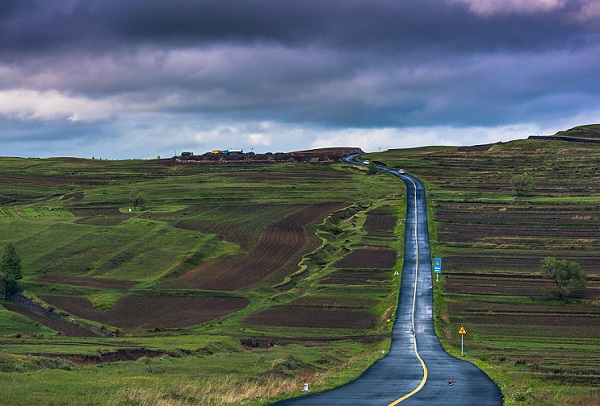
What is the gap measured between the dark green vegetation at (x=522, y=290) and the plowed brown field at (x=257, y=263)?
24785 mm

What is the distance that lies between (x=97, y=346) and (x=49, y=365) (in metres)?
16.2

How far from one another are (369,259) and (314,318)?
3636 cm

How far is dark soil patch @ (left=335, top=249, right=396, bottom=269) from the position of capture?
117644 millimetres

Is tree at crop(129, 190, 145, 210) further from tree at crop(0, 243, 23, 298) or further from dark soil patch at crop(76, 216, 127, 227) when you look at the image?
tree at crop(0, 243, 23, 298)

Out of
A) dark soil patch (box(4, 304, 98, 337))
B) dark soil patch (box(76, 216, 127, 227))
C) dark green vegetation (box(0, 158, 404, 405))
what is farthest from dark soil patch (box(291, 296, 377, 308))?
dark soil patch (box(76, 216, 127, 227))

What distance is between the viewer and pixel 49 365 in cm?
4216

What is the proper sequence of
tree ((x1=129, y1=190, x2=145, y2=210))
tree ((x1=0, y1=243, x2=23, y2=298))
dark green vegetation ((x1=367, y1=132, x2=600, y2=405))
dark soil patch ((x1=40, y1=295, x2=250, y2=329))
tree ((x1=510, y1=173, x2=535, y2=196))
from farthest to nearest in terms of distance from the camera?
tree ((x1=510, y1=173, x2=535, y2=196)) < tree ((x1=129, y1=190, x2=145, y2=210)) < tree ((x1=0, y1=243, x2=23, y2=298)) < dark soil patch ((x1=40, y1=295, x2=250, y2=329)) < dark green vegetation ((x1=367, y1=132, x2=600, y2=405))

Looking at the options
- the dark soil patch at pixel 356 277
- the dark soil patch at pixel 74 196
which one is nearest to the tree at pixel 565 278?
the dark soil patch at pixel 356 277

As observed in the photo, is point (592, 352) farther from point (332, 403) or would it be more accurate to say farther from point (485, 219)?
point (485, 219)

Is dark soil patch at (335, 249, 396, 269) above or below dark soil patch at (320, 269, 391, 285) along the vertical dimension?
above

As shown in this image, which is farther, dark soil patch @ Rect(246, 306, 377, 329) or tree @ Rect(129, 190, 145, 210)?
tree @ Rect(129, 190, 145, 210)

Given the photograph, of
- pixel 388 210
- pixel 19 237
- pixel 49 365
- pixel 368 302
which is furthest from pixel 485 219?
pixel 49 365

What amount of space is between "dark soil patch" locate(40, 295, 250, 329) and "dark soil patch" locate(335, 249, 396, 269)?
86.0 ft

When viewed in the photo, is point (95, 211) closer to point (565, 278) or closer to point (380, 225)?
point (380, 225)
